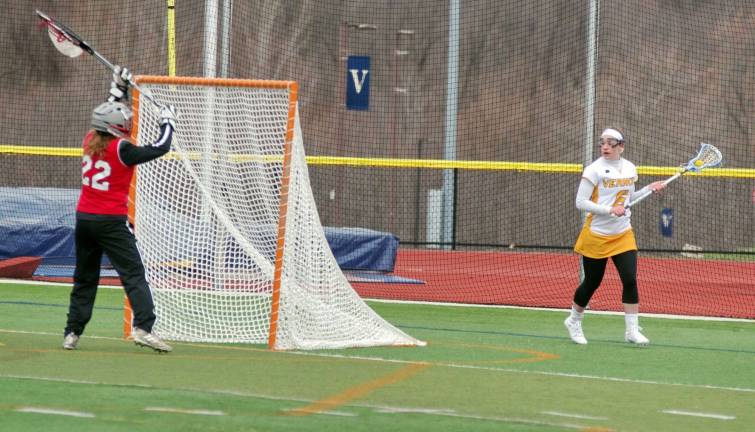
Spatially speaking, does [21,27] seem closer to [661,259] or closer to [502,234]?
[502,234]

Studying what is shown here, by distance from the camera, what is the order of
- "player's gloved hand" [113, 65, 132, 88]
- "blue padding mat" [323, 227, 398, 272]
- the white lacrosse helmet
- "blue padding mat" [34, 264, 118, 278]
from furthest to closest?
1. "blue padding mat" [323, 227, 398, 272]
2. "blue padding mat" [34, 264, 118, 278]
3. "player's gloved hand" [113, 65, 132, 88]
4. the white lacrosse helmet

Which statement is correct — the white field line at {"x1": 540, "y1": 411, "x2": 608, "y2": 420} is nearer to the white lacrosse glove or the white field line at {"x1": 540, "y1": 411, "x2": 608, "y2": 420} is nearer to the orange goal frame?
the orange goal frame

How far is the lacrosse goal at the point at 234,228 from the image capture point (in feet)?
34.2

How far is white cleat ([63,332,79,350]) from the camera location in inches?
382

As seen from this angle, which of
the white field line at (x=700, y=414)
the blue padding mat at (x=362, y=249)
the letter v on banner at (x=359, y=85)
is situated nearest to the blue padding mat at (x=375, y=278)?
the blue padding mat at (x=362, y=249)

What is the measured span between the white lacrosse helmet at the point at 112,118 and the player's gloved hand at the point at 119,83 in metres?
0.13

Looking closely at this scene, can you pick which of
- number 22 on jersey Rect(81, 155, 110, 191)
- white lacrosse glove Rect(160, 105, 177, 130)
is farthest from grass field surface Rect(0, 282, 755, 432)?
white lacrosse glove Rect(160, 105, 177, 130)

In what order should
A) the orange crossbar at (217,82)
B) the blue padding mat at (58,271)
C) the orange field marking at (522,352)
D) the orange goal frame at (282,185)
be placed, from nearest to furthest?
the orange field marking at (522,352)
the orange goal frame at (282,185)
the orange crossbar at (217,82)
the blue padding mat at (58,271)

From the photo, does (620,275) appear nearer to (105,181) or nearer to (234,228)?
(234,228)

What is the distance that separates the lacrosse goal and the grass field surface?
369 mm

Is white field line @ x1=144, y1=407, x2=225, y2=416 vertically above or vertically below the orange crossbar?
below

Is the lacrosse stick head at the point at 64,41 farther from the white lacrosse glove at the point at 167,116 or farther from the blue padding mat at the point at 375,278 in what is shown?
the blue padding mat at the point at 375,278

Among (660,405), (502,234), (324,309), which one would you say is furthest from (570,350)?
(502,234)

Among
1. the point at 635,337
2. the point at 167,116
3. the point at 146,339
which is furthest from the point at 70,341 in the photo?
the point at 635,337
